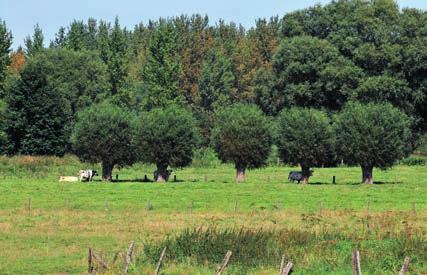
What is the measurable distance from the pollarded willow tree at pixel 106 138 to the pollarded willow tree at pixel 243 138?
10961 mm

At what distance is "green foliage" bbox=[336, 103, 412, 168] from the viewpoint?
305ft

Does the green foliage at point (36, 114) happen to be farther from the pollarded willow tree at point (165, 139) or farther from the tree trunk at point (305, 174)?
the tree trunk at point (305, 174)

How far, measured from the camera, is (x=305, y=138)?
97125 millimetres

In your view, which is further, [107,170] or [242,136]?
[107,170]

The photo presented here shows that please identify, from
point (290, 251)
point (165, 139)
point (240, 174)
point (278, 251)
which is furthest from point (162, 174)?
point (278, 251)

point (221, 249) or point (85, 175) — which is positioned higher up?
point (85, 175)

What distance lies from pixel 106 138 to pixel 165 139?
23.6ft

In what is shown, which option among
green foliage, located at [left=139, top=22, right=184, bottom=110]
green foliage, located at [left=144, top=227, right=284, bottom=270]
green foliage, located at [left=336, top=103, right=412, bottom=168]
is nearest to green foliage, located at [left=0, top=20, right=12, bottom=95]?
green foliage, located at [left=139, top=22, right=184, bottom=110]

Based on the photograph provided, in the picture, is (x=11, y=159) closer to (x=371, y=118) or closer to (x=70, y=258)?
(x=371, y=118)

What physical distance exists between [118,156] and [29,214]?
4333cm

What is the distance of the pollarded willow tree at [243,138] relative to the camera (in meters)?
98.1

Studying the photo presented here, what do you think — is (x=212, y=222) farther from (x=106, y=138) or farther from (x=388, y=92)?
(x=388, y=92)

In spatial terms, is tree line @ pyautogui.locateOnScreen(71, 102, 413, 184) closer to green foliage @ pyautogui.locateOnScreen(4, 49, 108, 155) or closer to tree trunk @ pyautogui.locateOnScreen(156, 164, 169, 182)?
tree trunk @ pyautogui.locateOnScreen(156, 164, 169, 182)

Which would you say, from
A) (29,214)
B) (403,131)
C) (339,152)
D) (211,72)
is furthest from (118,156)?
(211,72)
